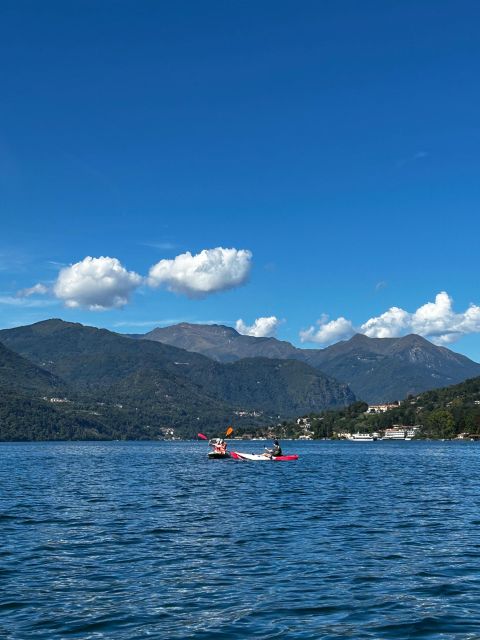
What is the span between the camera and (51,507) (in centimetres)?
6153

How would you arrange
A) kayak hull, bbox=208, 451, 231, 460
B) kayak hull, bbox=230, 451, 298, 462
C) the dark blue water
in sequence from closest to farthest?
1. the dark blue water
2. kayak hull, bbox=230, 451, 298, 462
3. kayak hull, bbox=208, 451, 231, 460

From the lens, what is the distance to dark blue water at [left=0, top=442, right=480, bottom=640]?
25.2 metres

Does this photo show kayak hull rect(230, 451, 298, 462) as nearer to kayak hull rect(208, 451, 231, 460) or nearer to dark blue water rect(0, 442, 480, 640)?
kayak hull rect(208, 451, 231, 460)

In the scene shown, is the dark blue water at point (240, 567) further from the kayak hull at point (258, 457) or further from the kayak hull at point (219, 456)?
the kayak hull at point (219, 456)

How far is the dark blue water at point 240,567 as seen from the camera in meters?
25.2

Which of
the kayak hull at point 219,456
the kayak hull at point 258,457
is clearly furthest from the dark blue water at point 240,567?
the kayak hull at point 219,456

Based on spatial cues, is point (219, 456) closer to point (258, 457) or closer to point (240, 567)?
point (258, 457)

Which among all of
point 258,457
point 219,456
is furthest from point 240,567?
point 219,456

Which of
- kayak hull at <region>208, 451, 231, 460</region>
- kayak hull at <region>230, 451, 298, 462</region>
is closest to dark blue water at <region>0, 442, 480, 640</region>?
kayak hull at <region>230, 451, 298, 462</region>

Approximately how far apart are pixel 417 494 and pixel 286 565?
41.3 metres

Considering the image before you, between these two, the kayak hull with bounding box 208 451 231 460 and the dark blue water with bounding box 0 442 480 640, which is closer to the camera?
the dark blue water with bounding box 0 442 480 640

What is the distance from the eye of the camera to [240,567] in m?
34.7

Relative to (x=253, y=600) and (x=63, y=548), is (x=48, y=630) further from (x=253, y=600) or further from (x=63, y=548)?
(x=63, y=548)

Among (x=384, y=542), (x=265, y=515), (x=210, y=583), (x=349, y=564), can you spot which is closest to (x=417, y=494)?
(x=265, y=515)
